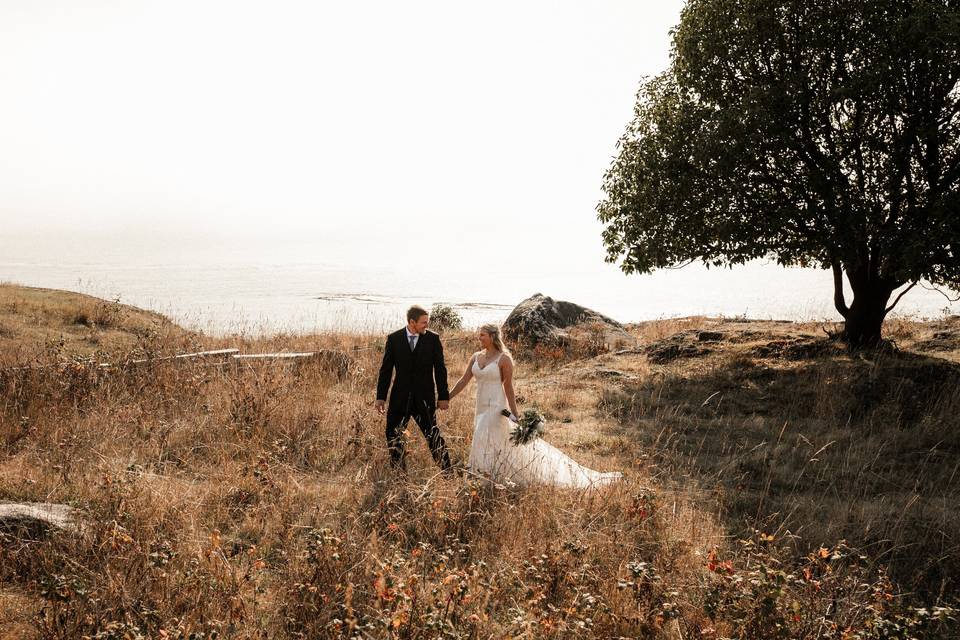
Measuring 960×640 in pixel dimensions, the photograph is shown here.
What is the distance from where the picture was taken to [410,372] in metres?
8.96

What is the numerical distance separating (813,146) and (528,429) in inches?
439

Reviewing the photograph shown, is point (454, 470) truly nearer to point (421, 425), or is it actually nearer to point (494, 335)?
point (421, 425)

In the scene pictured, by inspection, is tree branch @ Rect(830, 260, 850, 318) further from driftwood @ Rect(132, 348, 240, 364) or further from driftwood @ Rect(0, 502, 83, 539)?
driftwood @ Rect(0, 502, 83, 539)

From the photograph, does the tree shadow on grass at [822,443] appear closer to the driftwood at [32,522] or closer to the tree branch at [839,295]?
the tree branch at [839,295]

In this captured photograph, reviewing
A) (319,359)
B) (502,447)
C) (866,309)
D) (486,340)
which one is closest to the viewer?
(502,447)

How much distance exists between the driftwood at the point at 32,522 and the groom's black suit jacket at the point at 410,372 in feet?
12.8

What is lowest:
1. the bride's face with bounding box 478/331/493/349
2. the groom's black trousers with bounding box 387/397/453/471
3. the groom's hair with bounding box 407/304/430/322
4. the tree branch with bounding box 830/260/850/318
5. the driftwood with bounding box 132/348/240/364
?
the groom's black trousers with bounding box 387/397/453/471

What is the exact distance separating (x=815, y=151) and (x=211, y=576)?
598 inches

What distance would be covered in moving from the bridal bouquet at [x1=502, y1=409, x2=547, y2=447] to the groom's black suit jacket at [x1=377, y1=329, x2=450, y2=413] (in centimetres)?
129

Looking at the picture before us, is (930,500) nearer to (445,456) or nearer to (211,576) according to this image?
(445,456)

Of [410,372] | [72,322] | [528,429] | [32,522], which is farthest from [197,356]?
[72,322]

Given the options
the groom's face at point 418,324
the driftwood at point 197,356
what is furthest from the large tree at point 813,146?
the driftwood at point 197,356

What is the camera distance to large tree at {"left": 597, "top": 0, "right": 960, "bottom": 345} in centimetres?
1330

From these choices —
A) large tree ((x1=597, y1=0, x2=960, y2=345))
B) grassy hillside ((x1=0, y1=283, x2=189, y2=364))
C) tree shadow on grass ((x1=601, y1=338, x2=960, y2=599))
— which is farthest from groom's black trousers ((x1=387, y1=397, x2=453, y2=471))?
large tree ((x1=597, y1=0, x2=960, y2=345))
